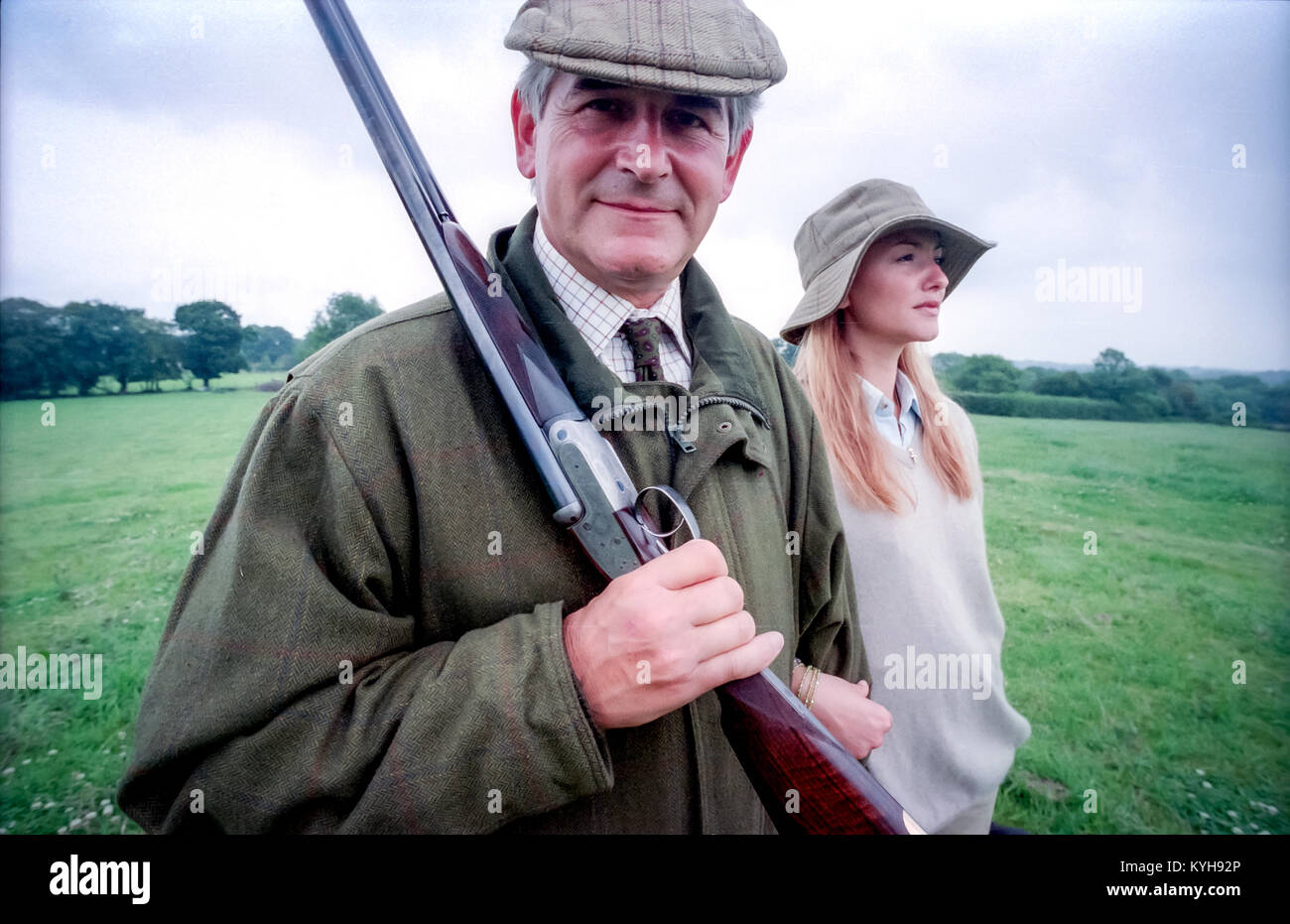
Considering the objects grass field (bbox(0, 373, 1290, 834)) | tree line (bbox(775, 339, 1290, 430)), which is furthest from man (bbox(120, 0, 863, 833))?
grass field (bbox(0, 373, 1290, 834))

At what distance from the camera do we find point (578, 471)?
109cm

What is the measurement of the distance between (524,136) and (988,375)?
4.72 feet

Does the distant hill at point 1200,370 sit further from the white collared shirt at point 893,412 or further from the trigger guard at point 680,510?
the trigger guard at point 680,510

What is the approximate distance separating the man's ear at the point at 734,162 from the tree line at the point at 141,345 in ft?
3.07

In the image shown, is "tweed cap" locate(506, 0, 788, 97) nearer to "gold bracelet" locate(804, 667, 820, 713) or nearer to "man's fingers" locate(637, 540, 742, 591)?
"man's fingers" locate(637, 540, 742, 591)

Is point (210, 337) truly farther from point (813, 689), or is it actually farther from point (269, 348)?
point (813, 689)

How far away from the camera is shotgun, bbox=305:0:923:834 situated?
1092 mm

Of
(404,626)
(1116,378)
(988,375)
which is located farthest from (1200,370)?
(404,626)

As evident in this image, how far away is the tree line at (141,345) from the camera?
65.2 inches

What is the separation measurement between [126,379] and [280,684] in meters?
1.25

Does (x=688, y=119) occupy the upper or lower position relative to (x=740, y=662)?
upper

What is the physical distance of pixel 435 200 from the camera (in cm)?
118

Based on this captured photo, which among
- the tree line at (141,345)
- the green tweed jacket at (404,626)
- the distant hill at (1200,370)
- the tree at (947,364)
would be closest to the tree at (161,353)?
the tree line at (141,345)
